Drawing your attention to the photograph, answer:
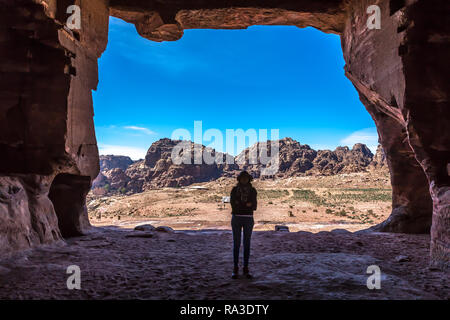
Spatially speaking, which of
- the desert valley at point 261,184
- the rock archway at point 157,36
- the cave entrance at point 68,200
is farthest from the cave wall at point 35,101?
the desert valley at point 261,184

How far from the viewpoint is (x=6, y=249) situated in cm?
498

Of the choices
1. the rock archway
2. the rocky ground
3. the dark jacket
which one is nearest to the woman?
the dark jacket

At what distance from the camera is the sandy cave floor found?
354 cm

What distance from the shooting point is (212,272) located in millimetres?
4613

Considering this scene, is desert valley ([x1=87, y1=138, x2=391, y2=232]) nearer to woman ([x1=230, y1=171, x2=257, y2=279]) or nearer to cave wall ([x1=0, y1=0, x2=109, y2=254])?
cave wall ([x1=0, y1=0, x2=109, y2=254])

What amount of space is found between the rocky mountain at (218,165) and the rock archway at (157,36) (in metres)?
61.2

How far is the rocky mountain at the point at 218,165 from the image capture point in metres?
72.2

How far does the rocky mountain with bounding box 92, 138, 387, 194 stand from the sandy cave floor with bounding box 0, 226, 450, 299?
63.4 m

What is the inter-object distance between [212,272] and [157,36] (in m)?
8.37

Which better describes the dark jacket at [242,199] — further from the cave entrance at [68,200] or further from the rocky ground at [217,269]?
the cave entrance at [68,200]

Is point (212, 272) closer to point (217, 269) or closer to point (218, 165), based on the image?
point (217, 269)

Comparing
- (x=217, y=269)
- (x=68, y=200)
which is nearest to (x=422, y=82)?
(x=217, y=269)
